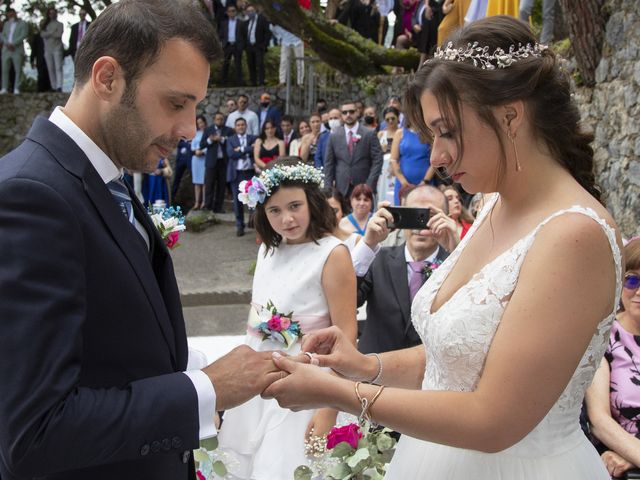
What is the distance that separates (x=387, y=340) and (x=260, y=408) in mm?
838

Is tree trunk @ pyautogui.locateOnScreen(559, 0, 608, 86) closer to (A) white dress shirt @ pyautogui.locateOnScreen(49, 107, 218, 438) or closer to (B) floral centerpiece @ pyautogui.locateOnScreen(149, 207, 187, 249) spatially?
(B) floral centerpiece @ pyautogui.locateOnScreen(149, 207, 187, 249)

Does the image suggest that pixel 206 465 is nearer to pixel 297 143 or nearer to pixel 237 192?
pixel 297 143

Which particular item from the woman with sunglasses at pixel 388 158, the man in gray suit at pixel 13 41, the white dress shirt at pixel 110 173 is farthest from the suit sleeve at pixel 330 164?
the man in gray suit at pixel 13 41

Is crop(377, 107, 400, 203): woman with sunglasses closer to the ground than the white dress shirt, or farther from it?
closer to the ground

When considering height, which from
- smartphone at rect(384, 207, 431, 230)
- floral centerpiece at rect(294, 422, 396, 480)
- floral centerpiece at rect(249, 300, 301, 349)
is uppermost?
smartphone at rect(384, 207, 431, 230)

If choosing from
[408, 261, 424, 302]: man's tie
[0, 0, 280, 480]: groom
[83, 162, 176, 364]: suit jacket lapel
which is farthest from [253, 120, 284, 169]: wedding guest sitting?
[83, 162, 176, 364]: suit jacket lapel

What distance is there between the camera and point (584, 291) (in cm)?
163

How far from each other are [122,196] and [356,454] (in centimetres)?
153

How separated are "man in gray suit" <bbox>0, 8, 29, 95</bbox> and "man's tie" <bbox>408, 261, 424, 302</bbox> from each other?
1913 cm

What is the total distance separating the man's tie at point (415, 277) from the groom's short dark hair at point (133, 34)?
2.58 metres

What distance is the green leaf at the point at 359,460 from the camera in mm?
2730

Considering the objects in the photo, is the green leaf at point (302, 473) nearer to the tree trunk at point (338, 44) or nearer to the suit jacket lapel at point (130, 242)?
the suit jacket lapel at point (130, 242)

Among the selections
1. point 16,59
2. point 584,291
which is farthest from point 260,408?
point 16,59

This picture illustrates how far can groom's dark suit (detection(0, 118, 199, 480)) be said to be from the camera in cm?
139
